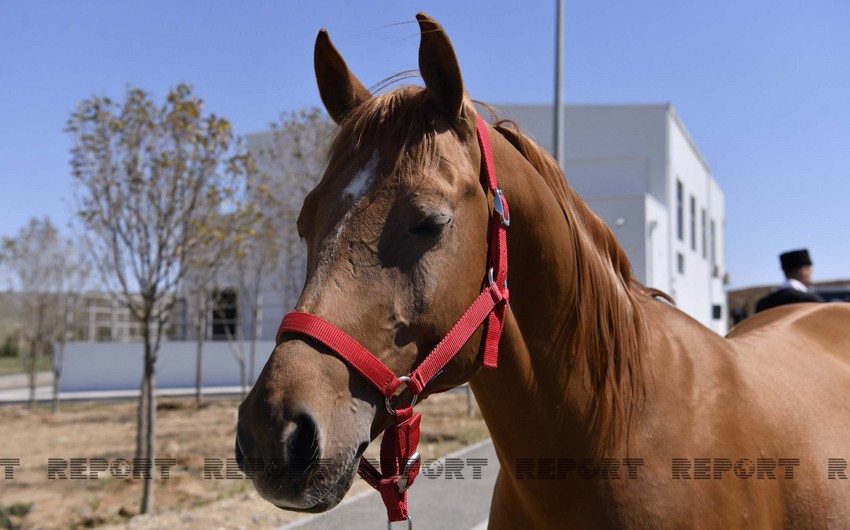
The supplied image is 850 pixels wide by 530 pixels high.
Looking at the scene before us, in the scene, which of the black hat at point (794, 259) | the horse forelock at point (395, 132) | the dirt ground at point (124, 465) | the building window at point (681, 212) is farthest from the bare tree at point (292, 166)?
the building window at point (681, 212)

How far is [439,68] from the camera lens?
181 cm

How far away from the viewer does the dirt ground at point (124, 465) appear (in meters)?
6.27

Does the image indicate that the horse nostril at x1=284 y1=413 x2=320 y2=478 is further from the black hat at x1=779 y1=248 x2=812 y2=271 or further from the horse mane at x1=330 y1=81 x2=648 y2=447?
the black hat at x1=779 y1=248 x2=812 y2=271

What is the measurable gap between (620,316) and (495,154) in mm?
717

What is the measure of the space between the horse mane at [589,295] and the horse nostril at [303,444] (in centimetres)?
79

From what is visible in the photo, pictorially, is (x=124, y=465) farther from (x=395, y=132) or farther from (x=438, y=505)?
(x=395, y=132)

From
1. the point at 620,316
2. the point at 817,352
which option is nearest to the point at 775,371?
the point at 817,352

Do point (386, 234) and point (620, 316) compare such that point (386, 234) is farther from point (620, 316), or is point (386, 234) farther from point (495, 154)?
point (620, 316)

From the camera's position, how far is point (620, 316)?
2125mm

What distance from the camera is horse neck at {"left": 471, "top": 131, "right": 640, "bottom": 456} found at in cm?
193

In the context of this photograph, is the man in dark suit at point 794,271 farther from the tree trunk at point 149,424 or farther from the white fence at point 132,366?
the white fence at point 132,366

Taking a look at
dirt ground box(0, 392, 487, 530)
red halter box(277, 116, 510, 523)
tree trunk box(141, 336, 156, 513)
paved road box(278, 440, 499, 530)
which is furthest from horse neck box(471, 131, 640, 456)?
tree trunk box(141, 336, 156, 513)

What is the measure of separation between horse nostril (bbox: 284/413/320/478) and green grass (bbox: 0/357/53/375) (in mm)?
32570

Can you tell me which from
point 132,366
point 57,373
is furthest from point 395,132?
point 132,366
